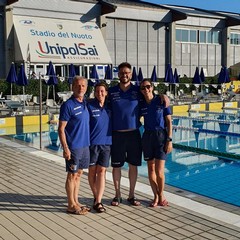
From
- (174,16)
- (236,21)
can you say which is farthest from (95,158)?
(236,21)

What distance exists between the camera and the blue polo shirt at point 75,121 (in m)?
4.52

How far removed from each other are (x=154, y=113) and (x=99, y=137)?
2.49 feet

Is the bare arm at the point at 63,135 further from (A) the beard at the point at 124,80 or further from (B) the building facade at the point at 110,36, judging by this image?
(B) the building facade at the point at 110,36

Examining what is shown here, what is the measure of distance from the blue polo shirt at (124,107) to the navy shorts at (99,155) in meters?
0.29

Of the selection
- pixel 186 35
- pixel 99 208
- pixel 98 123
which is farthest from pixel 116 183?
pixel 186 35

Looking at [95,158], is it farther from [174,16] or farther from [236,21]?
[236,21]

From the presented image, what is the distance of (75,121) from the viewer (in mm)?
4566

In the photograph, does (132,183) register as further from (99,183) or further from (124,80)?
(124,80)

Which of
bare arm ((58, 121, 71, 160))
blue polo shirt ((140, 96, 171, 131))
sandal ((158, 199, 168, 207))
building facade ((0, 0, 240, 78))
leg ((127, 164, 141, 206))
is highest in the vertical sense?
building facade ((0, 0, 240, 78))

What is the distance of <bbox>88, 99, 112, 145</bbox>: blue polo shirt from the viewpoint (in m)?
4.80

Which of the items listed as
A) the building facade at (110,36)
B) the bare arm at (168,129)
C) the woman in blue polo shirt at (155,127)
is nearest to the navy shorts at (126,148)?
the woman in blue polo shirt at (155,127)

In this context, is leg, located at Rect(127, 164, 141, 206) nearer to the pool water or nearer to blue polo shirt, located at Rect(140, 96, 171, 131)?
blue polo shirt, located at Rect(140, 96, 171, 131)

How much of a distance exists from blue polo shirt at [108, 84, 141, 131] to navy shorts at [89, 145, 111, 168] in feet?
0.96

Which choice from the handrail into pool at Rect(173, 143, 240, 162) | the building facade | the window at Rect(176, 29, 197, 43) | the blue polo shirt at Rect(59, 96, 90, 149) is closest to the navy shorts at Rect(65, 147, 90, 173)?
the blue polo shirt at Rect(59, 96, 90, 149)
